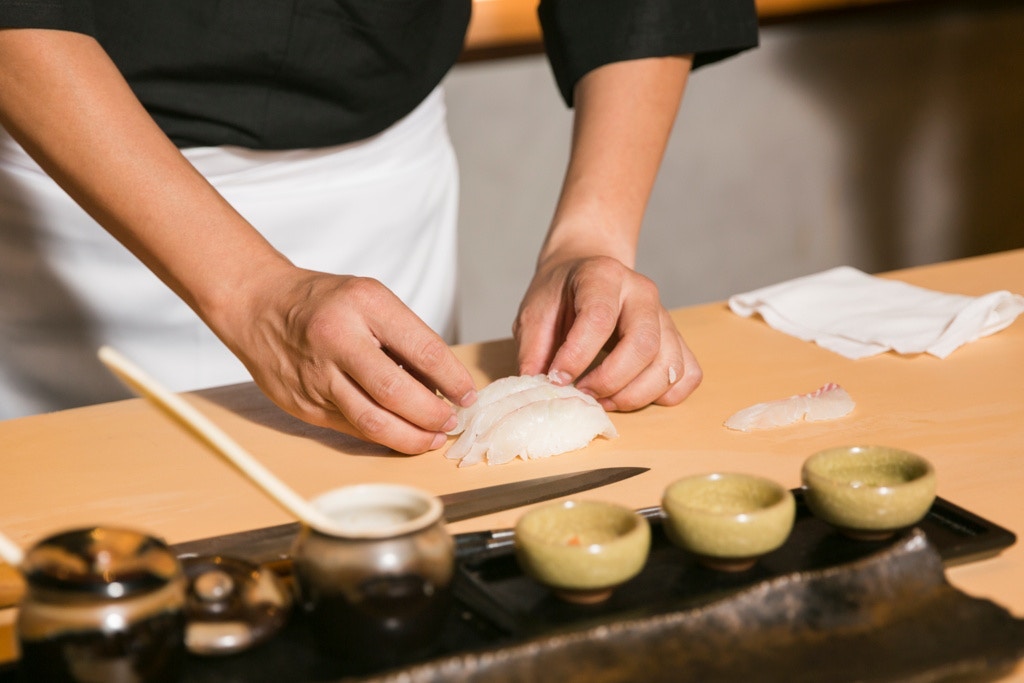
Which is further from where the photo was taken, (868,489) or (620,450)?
(620,450)

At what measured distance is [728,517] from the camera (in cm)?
77

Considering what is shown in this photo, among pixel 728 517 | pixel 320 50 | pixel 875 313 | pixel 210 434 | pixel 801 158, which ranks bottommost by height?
pixel 801 158

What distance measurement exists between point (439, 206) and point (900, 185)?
213 centimetres

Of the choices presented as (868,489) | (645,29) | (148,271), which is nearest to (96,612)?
(868,489)

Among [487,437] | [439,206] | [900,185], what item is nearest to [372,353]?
[487,437]

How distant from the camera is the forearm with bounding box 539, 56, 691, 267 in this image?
57.7 inches

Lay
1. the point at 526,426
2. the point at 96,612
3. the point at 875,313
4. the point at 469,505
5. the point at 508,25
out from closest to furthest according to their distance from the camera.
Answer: the point at 96,612
the point at 469,505
the point at 526,426
the point at 875,313
the point at 508,25

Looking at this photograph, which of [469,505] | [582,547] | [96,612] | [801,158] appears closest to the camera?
[96,612]

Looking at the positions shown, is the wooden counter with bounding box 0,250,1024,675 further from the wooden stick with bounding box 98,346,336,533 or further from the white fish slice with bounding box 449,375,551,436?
the wooden stick with bounding box 98,346,336,533

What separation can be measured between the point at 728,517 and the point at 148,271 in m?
1.06

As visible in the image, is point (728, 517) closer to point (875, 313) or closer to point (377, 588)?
point (377, 588)

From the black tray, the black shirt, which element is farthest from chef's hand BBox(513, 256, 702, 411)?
the black shirt

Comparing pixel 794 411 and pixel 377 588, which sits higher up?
pixel 377 588

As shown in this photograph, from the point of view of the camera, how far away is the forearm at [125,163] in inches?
44.3
